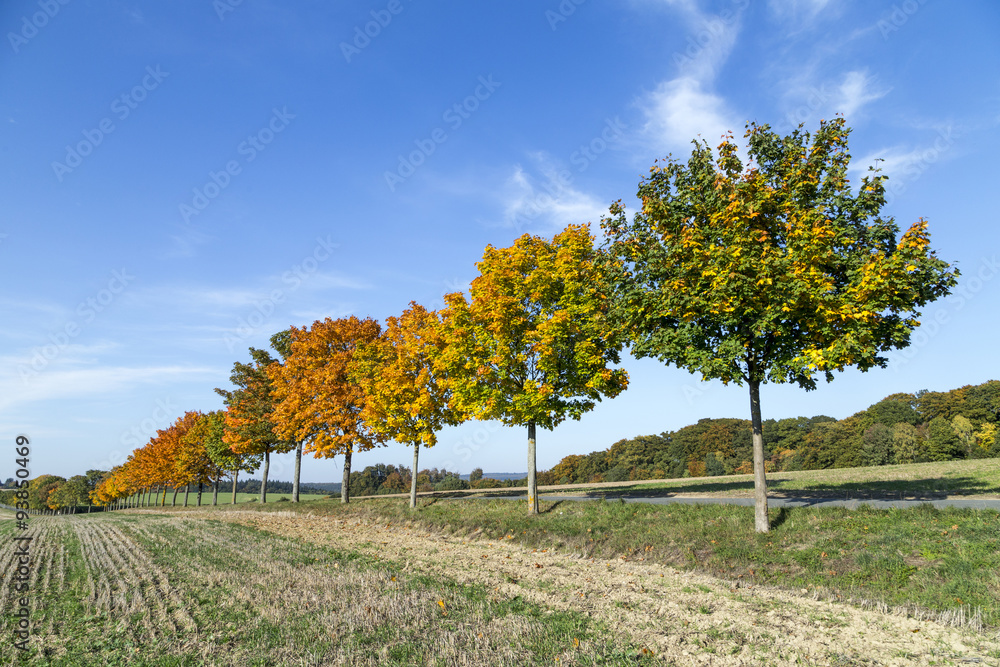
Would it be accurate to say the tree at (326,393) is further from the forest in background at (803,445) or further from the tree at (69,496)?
the tree at (69,496)

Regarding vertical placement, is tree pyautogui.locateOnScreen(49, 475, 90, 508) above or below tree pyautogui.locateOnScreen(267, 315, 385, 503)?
below

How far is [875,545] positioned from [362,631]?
1067 centimetres

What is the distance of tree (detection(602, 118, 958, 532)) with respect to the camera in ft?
38.6

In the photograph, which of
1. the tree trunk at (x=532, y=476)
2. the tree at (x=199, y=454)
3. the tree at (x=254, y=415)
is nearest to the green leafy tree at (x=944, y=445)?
the tree trunk at (x=532, y=476)

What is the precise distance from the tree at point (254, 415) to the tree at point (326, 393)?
12.2ft

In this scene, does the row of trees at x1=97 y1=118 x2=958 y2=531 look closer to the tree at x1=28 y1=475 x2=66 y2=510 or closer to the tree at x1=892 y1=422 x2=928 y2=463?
the tree at x1=892 y1=422 x2=928 y2=463

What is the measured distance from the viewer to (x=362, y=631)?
742cm

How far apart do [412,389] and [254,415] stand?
19549 millimetres

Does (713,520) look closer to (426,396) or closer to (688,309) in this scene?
(688,309)

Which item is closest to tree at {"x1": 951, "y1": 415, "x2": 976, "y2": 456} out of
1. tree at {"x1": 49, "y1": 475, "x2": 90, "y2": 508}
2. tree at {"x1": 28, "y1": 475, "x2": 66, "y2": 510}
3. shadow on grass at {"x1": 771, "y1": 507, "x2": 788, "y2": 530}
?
shadow on grass at {"x1": 771, "y1": 507, "x2": 788, "y2": 530}

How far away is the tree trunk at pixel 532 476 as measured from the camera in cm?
1959

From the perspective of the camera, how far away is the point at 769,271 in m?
12.0

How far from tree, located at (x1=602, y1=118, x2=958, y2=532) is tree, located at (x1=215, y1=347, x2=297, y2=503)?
29923 mm

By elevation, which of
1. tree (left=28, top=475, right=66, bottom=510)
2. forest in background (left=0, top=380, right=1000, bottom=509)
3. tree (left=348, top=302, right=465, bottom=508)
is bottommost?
tree (left=28, top=475, right=66, bottom=510)
